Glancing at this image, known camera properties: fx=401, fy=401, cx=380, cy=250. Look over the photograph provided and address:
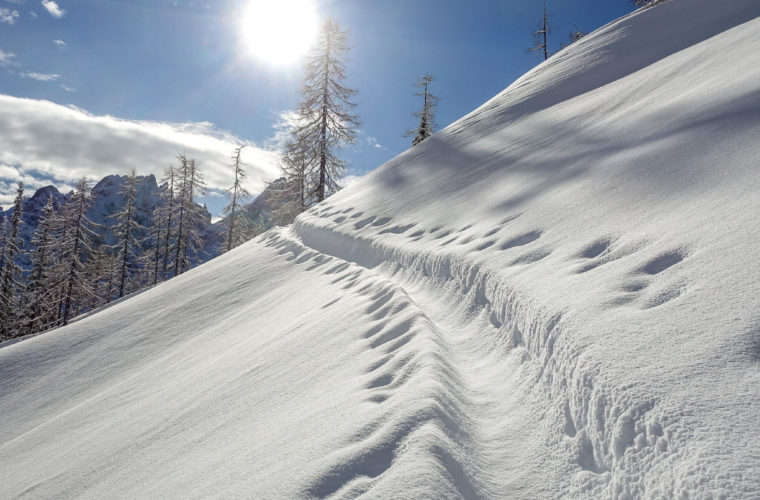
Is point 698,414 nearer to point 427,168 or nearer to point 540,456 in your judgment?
point 540,456

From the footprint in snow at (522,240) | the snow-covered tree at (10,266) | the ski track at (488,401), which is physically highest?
the snow-covered tree at (10,266)

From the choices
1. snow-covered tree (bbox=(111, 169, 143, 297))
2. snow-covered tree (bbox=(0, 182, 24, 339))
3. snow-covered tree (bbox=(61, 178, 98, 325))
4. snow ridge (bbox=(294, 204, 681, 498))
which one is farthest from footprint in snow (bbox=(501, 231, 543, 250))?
snow-covered tree (bbox=(0, 182, 24, 339))

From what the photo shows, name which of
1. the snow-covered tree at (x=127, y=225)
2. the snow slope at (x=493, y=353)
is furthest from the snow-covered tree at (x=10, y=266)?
the snow slope at (x=493, y=353)

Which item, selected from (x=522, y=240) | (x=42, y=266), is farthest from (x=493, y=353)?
(x=42, y=266)

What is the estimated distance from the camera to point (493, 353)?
2.70 m

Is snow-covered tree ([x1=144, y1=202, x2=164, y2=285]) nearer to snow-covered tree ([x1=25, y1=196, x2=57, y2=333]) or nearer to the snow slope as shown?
snow-covered tree ([x1=25, y1=196, x2=57, y2=333])

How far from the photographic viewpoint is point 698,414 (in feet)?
4.32

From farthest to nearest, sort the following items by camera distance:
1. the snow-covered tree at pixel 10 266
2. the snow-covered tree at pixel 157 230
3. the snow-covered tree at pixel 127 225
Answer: the snow-covered tree at pixel 157 230
the snow-covered tree at pixel 10 266
the snow-covered tree at pixel 127 225

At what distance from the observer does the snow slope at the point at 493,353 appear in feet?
4.96

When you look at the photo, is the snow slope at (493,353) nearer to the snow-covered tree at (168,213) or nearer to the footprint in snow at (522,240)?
the footprint in snow at (522,240)

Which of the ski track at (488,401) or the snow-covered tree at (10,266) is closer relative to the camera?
the ski track at (488,401)

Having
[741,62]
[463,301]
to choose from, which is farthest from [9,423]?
[741,62]

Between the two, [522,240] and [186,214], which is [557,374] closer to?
[522,240]

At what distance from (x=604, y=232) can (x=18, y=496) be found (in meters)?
4.87
